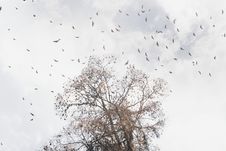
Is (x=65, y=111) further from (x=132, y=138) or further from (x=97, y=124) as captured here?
(x=132, y=138)

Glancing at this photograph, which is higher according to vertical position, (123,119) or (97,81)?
(97,81)

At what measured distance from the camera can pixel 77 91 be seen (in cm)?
4150

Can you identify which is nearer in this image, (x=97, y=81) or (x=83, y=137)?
(x=83, y=137)

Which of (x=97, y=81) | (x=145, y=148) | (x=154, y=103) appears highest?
(x=97, y=81)

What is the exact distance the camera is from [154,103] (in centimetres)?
4084

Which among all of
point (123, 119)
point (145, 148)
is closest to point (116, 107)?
point (123, 119)

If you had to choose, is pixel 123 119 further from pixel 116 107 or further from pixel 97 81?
pixel 97 81

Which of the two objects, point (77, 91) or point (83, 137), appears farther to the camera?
point (77, 91)

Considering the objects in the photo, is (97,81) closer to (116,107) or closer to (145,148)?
(116,107)

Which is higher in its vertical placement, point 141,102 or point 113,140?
point 141,102

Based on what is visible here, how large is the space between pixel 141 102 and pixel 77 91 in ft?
16.2

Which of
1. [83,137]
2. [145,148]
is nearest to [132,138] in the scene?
[145,148]

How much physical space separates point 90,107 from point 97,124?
6.45 feet

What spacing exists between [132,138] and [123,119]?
1518 mm
